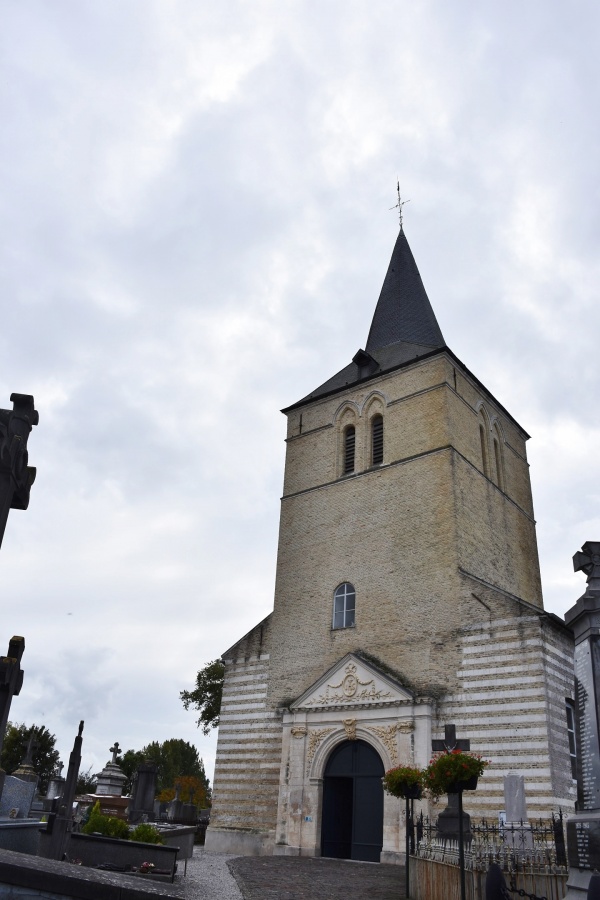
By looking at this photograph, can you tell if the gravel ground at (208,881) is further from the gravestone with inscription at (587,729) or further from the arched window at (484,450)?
the arched window at (484,450)

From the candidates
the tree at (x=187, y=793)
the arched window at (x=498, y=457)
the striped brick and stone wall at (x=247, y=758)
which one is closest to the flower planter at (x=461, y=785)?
the striped brick and stone wall at (x=247, y=758)

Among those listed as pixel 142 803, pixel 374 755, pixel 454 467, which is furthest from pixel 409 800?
pixel 454 467

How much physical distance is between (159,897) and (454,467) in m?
17.7

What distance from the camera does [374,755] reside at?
17875 mm

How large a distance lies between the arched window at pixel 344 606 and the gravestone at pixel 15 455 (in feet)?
49.6

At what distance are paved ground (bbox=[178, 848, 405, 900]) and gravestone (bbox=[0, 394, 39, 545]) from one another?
662 centimetres

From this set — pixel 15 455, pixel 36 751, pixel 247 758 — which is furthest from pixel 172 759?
pixel 15 455

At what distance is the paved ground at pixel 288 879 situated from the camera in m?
10.6

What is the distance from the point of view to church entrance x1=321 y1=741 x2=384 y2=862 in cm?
1725

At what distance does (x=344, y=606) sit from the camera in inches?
812

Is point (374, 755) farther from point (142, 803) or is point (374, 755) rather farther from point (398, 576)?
point (142, 803)

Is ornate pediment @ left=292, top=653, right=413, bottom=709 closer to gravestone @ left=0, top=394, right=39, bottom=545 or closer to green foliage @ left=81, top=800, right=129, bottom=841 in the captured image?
green foliage @ left=81, top=800, right=129, bottom=841

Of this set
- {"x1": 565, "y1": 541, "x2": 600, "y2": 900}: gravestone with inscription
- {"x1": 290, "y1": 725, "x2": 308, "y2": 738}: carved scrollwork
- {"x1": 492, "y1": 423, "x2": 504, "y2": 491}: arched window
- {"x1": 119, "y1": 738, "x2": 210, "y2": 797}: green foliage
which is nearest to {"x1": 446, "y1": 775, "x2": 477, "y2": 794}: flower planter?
{"x1": 565, "y1": 541, "x2": 600, "y2": 900}: gravestone with inscription

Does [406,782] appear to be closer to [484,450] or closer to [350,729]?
[350,729]
